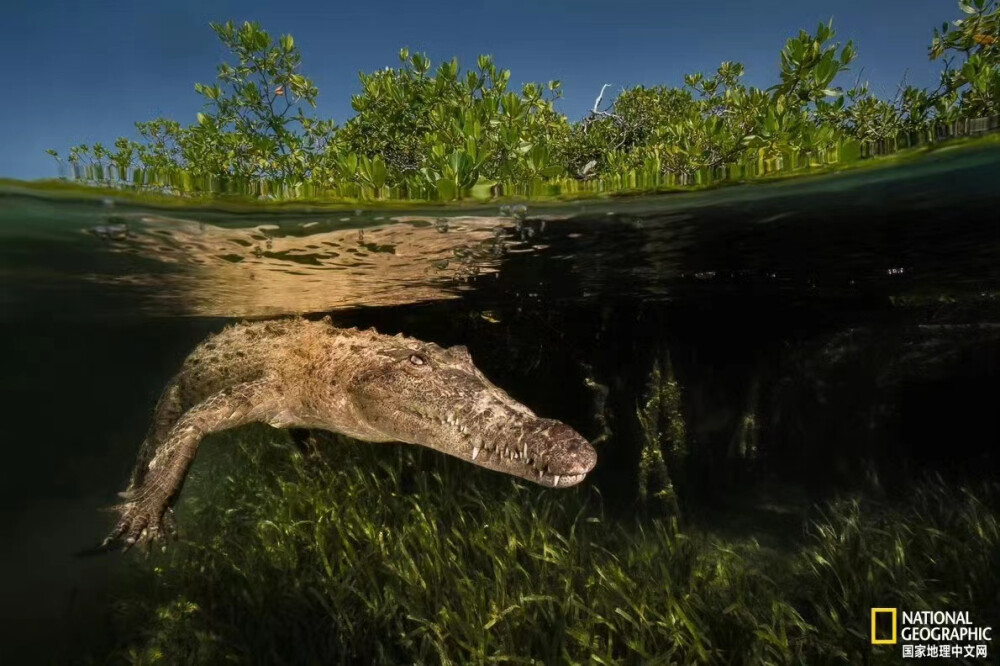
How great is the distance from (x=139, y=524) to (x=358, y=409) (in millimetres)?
1996

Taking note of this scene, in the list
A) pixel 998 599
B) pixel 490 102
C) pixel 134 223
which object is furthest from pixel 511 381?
pixel 998 599

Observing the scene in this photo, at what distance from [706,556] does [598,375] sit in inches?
165

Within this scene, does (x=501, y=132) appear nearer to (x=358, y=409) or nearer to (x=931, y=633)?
(x=358, y=409)

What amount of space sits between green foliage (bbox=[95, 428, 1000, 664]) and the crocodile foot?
1100 millimetres

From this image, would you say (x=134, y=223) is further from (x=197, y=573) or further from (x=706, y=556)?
(x=706, y=556)

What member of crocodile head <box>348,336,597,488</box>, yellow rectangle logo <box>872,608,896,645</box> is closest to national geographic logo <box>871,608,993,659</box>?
yellow rectangle logo <box>872,608,896,645</box>

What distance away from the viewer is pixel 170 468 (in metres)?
4.90

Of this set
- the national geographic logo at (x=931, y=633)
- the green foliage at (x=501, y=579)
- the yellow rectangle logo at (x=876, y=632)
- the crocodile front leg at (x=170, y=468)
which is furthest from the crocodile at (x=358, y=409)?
the national geographic logo at (x=931, y=633)

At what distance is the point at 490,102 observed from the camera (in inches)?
223

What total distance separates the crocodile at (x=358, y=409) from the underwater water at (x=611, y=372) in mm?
1285

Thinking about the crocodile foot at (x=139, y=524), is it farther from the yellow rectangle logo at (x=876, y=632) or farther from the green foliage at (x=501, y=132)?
the yellow rectangle logo at (x=876, y=632)

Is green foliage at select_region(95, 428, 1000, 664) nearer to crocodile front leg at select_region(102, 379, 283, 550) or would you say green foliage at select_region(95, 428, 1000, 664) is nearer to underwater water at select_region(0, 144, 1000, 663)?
underwater water at select_region(0, 144, 1000, 663)

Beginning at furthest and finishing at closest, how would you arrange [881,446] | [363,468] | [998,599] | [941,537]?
[881,446], [363,468], [941,537], [998,599]

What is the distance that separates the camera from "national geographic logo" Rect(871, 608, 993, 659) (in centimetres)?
417
